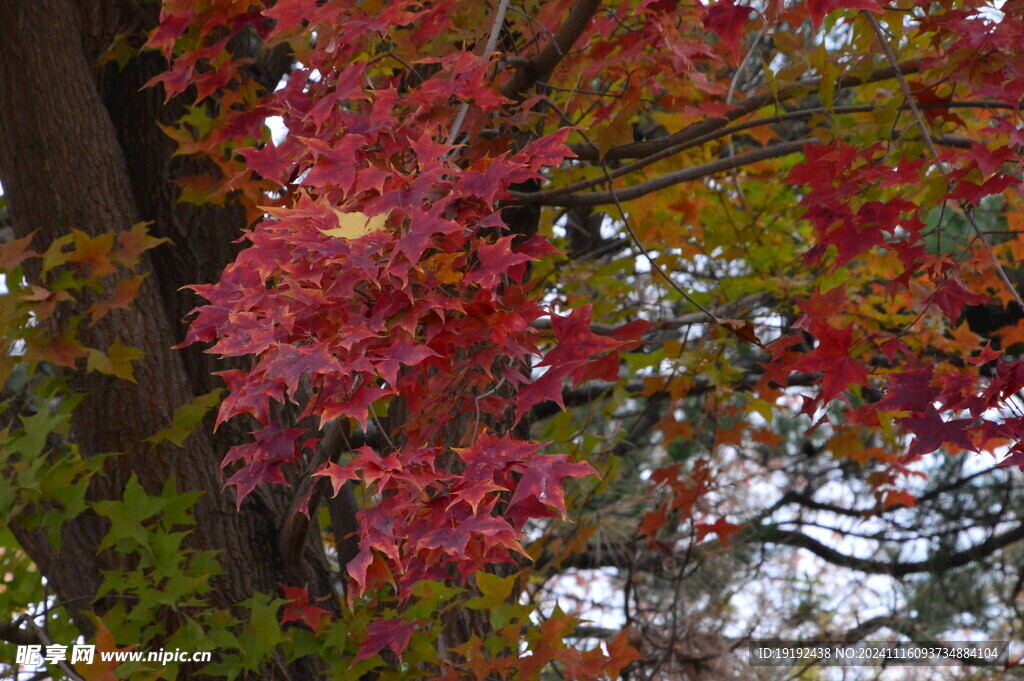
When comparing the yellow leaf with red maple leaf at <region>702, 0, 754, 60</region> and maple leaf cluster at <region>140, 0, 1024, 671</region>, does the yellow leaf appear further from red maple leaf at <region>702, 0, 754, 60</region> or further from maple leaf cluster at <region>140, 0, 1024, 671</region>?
red maple leaf at <region>702, 0, 754, 60</region>

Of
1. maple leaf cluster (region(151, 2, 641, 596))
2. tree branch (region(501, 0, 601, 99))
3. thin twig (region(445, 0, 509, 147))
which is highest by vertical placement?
tree branch (region(501, 0, 601, 99))

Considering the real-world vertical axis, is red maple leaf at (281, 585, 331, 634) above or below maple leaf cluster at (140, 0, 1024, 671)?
below

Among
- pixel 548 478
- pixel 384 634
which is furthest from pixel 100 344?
pixel 548 478

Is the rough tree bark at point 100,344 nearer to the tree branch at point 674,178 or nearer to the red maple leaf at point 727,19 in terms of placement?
the tree branch at point 674,178

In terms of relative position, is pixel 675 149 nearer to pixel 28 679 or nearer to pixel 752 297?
pixel 752 297

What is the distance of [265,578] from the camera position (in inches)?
86.1

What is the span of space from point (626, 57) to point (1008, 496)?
3.73 m

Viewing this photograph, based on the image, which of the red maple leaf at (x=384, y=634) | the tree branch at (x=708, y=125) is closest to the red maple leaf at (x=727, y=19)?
the tree branch at (x=708, y=125)

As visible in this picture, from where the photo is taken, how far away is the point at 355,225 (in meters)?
1.26

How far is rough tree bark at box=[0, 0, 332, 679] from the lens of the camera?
2104 millimetres

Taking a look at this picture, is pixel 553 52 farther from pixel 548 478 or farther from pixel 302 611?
pixel 302 611

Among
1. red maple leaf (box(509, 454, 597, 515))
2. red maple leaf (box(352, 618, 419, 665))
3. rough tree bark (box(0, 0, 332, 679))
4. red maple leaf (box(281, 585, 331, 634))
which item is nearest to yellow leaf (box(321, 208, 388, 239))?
red maple leaf (box(509, 454, 597, 515))

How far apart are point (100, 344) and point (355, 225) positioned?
1089 mm

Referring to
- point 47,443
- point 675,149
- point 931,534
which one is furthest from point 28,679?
point 931,534
